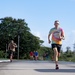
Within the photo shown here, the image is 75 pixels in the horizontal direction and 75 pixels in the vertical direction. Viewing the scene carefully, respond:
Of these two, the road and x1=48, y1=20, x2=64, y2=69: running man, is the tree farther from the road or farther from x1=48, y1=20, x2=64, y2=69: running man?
x1=48, y1=20, x2=64, y2=69: running man

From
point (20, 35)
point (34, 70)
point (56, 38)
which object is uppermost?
point (20, 35)

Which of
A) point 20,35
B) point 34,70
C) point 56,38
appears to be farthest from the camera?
point 20,35

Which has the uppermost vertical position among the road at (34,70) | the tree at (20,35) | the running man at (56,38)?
the tree at (20,35)

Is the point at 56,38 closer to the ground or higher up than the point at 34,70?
higher up

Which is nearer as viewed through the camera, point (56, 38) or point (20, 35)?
point (56, 38)

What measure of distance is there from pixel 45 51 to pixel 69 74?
13497cm

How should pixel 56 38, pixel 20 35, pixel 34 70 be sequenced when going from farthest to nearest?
pixel 20 35 → pixel 56 38 → pixel 34 70

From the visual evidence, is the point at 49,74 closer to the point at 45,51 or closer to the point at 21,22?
the point at 21,22

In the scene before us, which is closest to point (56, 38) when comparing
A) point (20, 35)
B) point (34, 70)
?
point (34, 70)

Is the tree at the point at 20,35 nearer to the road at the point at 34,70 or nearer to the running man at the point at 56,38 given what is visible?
the road at the point at 34,70

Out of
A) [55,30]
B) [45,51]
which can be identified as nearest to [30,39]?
[45,51]

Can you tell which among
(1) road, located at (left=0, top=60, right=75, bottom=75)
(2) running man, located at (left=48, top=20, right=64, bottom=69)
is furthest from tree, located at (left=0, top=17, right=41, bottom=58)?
(2) running man, located at (left=48, top=20, right=64, bottom=69)

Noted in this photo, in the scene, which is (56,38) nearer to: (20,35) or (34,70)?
(34,70)

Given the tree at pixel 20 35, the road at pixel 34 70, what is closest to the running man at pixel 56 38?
the road at pixel 34 70
